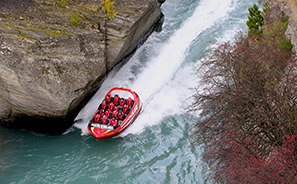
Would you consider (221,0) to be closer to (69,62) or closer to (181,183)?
(69,62)

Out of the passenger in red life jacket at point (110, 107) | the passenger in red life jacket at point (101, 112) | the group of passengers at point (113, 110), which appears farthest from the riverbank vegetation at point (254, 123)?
the passenger in red life jacket at point (101, 112)

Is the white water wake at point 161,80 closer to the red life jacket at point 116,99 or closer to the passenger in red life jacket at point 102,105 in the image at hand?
the passenger in red life jacket at point 102,105

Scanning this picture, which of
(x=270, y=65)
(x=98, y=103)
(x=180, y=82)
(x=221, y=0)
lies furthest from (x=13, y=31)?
(x=221, y=0)

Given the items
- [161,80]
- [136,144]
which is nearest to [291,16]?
[161,80]

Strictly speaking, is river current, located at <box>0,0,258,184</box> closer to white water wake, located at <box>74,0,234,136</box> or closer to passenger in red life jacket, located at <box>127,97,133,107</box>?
white water wake, located at <box>74,0,234,136</box>

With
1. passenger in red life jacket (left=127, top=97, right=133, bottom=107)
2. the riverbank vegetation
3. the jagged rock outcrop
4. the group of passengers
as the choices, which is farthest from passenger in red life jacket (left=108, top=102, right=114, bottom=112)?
the jagged rock outcrop
